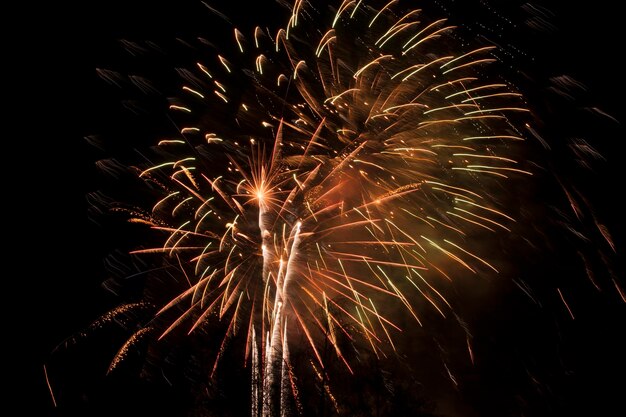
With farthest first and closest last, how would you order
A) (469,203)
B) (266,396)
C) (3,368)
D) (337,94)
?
(3,368) < (266,396) < (337,94) < (469,203)

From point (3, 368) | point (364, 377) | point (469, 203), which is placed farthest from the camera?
point (364, 377)

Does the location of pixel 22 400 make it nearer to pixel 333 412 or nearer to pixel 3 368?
pixel 3 368

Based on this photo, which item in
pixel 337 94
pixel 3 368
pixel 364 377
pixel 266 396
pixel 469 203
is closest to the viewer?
pixel 469 203

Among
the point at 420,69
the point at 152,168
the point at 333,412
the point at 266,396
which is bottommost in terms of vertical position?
the point at 266,396

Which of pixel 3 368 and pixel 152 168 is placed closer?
pixel 152 168

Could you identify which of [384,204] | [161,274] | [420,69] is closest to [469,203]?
[384,204]

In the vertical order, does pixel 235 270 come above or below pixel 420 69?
below

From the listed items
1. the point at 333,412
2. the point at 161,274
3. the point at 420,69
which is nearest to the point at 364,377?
the point at 333,412

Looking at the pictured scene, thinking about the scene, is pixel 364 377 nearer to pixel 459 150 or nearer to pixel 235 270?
pixel 235 270

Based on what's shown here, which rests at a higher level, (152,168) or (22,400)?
(152,168)
